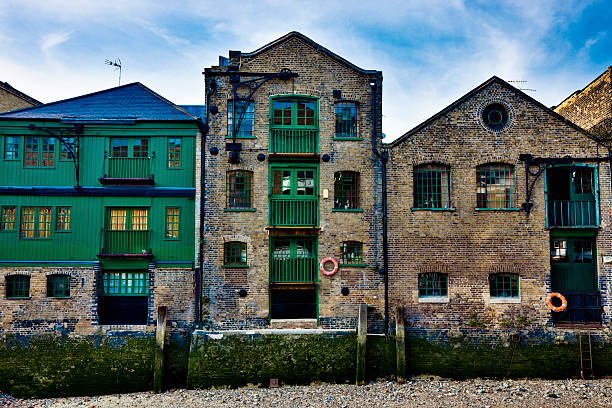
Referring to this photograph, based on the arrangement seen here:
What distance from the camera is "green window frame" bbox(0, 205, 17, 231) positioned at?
48.1 ft

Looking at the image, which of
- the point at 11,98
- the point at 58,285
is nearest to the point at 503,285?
the point at 58,285

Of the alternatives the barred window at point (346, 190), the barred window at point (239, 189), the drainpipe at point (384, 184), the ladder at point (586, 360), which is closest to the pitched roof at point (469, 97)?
the drainpipe at point (384, 184)

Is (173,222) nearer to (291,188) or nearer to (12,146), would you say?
(291,188)

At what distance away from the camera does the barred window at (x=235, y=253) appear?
14.8 meters

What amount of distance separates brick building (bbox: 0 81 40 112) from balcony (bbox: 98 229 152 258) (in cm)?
867

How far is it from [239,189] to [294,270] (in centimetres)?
359

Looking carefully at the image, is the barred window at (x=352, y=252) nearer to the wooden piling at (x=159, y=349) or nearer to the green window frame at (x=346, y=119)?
the green window frame at (x=346, y=119)

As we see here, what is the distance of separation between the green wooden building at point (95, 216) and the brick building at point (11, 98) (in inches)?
164

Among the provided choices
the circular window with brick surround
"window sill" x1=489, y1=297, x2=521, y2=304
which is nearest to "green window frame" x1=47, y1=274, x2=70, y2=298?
"window sill" x1=489, y1=297, x2=521, y2=304

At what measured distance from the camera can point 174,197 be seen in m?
14.9

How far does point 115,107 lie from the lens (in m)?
15.4

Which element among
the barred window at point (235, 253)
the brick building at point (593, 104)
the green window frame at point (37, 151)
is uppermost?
the brick building at point (593, 104)

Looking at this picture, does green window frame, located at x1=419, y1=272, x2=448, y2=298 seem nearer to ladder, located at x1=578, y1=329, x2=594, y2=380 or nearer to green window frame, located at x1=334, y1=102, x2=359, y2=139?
ladder, located at x1=578, y1=329, x2=594, y2=380

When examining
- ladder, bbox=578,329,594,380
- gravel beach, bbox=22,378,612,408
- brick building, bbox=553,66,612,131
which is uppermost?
brick building, bbox=553,66,612,131
